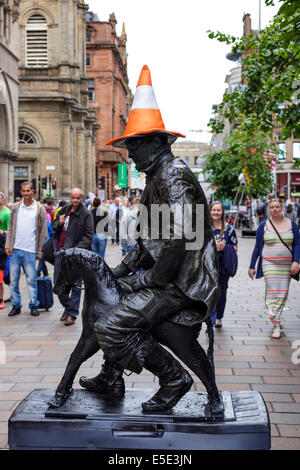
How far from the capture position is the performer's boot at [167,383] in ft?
13.1

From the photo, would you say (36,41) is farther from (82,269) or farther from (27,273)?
(82,269)

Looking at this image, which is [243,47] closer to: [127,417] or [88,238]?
[88,238]

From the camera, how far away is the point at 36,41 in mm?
48062

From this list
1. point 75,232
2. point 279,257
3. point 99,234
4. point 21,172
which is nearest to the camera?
Answer: point 279,257

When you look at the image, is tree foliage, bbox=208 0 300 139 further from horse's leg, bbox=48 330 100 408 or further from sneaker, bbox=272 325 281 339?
horse's leg, bbox=48 330 100 408

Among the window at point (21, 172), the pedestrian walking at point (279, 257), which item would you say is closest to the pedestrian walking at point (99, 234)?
the pedestrian walking at point (279, 257)

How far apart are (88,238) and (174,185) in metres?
5.44

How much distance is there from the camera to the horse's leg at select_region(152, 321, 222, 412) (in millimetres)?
3928

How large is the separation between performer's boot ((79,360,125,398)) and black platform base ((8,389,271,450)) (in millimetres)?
329

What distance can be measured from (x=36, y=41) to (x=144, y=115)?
47265 mm

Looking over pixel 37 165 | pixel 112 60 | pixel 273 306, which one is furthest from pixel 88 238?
pixel 112 60

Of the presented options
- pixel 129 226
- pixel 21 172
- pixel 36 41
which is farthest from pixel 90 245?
pixel 36 41

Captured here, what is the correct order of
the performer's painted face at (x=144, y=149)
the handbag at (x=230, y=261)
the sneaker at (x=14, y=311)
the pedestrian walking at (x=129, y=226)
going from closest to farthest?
the performer's painted face at (x=144, y=149)
the handbag at (x=230, y=261)
the sneaker at (x=14, y=311)
the pedestrian walking at (x=129, y=226)

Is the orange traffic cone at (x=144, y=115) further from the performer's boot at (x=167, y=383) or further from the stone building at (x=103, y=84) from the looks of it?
the stone building at (x=103, y=84)
